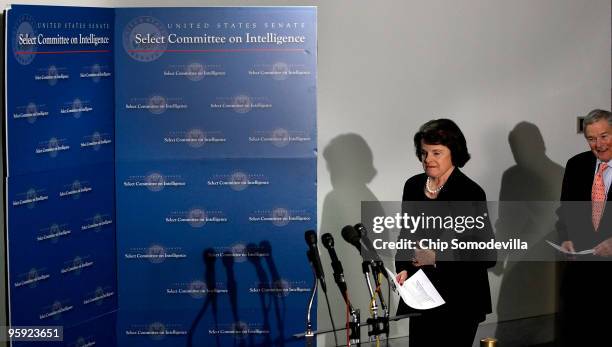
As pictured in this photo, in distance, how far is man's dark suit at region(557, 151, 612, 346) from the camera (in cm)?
570

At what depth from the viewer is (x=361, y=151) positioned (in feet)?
21.0

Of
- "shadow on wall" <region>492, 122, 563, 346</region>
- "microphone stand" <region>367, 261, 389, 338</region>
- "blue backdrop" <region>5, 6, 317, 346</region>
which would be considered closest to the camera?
"microphone stand" <region>367, 261, 389, 338</region>

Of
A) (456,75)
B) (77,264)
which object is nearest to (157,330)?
(77,264)

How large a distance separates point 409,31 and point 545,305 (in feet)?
7.94

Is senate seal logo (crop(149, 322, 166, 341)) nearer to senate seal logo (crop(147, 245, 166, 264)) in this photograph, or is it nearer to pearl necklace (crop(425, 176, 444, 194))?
senate seal logo (crop(147, 245, 166, 264))

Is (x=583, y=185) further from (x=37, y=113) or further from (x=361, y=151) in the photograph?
(x=37, y=113)

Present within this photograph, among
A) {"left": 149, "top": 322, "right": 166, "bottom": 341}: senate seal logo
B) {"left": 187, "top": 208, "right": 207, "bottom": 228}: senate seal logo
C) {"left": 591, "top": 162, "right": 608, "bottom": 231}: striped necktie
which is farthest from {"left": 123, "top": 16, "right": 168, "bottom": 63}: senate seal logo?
{"left": 591, "top": 162, "right": 608, "bottom": 231}: striped necktie

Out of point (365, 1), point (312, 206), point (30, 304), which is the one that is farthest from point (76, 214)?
point (365, 1)

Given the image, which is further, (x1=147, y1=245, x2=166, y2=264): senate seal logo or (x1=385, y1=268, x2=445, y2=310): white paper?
(x1=147, y1=245, x2=166, y2=264): senate seal logo

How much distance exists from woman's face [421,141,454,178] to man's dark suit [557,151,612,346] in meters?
1.33

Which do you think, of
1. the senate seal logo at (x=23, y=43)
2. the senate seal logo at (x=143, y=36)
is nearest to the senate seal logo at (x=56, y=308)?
the senate seal logo at (x=23, y=43)

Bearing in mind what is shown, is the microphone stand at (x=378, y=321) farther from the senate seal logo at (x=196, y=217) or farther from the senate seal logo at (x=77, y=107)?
the senate seal logo at (x=77, y=107)

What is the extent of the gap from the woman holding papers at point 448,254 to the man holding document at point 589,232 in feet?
3.74

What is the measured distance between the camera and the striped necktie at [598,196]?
5.63 m
